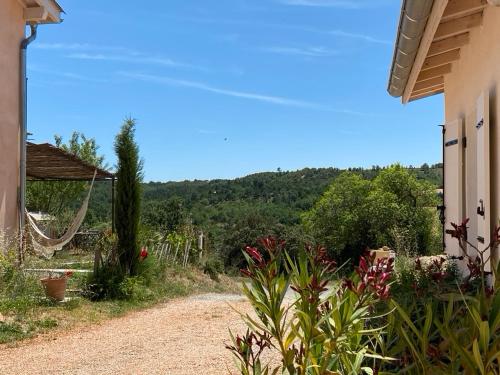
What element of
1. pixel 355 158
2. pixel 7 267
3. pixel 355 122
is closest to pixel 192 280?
pixel 7 267

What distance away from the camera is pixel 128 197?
31.6 feet

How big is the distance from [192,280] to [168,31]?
215 inches

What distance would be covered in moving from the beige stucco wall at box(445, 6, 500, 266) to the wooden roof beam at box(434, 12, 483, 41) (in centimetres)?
8

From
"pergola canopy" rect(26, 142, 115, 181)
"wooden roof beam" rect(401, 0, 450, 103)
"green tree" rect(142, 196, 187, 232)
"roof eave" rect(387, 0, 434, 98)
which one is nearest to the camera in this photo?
"roof eave" rect(387, 0, 434, 98)

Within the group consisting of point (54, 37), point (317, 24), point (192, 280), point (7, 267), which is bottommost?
point (192, 280)

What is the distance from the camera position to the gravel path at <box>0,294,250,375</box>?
4656 mm

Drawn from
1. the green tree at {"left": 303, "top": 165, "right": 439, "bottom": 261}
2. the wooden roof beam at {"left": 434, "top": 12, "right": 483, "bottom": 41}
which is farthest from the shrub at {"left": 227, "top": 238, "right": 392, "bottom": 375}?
the green tree at {"left": 303, "top": 165, "right": 439, "bottom": 261}

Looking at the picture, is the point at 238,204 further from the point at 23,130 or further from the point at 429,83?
the point at 429,83

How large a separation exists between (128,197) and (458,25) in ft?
21.6

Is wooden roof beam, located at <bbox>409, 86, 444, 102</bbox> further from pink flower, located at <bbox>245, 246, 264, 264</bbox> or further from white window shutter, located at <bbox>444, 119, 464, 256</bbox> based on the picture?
pink flower, located at <bbox>245, 246, 264, 264</bbox>

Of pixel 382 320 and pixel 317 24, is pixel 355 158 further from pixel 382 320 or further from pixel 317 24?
pixel 382 320

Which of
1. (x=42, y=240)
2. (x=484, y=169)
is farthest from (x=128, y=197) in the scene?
(x=484, y=169)

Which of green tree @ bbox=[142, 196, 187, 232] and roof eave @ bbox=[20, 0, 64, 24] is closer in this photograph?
roof eave @ bbox=[20, 0, 64, 24]

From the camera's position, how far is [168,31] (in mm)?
11883
